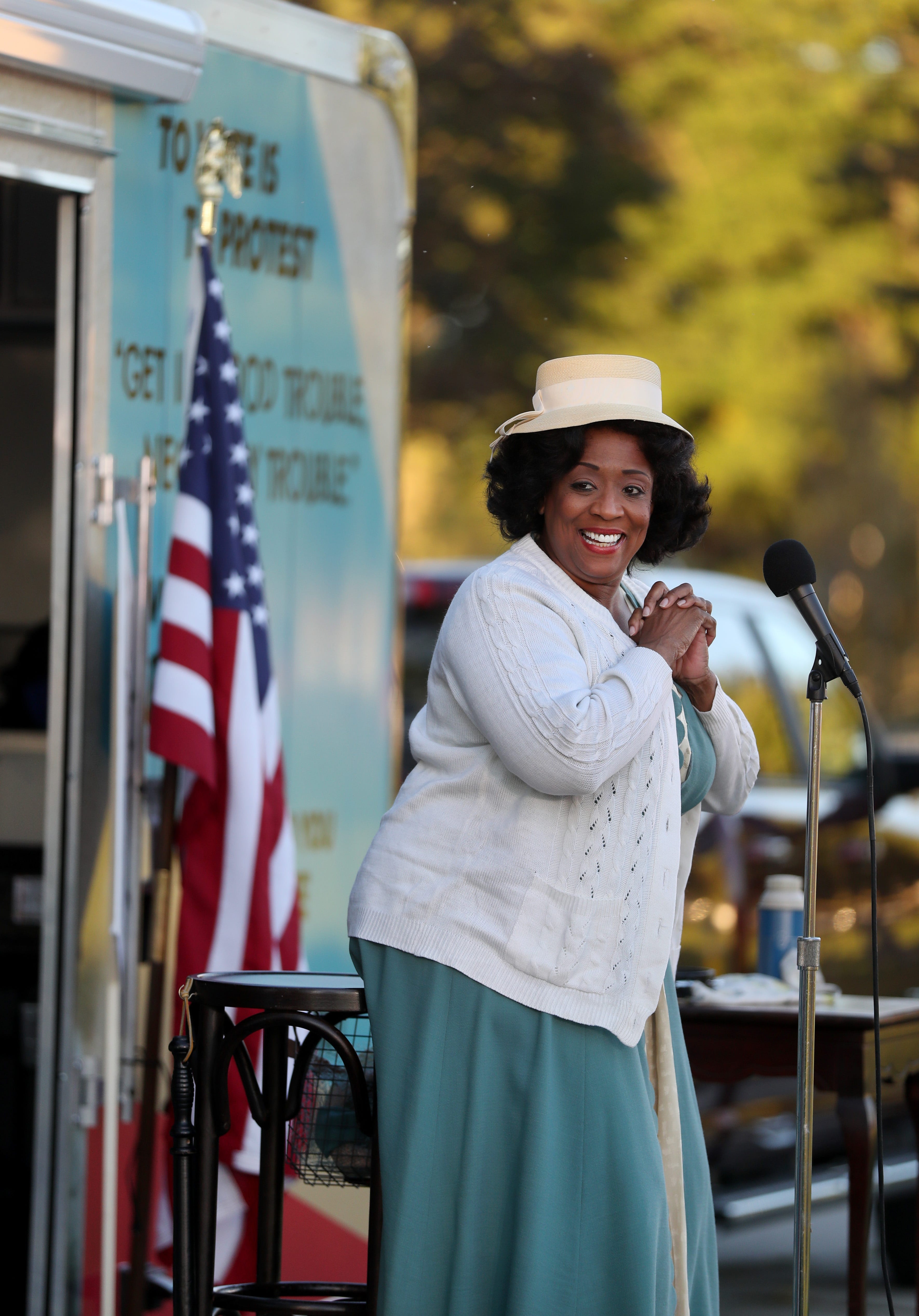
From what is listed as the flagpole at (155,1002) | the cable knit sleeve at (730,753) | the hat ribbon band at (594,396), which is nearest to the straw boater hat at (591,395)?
the hat ribbon band at (594,396)

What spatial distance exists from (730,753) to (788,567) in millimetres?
364

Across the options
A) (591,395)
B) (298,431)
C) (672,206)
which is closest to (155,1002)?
(298,431)

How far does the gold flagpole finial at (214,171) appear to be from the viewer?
453cm

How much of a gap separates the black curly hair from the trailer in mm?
1278

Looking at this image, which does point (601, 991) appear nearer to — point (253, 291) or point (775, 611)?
point (253, 291)

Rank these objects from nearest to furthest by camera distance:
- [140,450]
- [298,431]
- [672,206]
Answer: [140,450], [298,431], [672,206]

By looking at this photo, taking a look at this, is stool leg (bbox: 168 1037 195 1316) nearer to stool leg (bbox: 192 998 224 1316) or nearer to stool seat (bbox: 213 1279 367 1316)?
stool leg (bbox: 192 998 224 1316)

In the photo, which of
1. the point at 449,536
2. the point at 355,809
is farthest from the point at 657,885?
the point at 449,536

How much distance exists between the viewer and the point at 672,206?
1541 centimetres

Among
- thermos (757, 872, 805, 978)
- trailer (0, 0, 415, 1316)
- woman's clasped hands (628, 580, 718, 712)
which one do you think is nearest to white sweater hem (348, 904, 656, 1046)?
woman's clasped hands (628, 580, 718, 712)

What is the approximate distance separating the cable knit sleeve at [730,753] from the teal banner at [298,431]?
67.4 inches

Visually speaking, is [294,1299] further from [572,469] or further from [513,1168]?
[572,469]

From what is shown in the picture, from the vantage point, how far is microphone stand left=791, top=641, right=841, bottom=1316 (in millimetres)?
3020

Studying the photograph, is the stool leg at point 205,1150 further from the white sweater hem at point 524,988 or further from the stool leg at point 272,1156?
the white sweater hem at point 524,988
